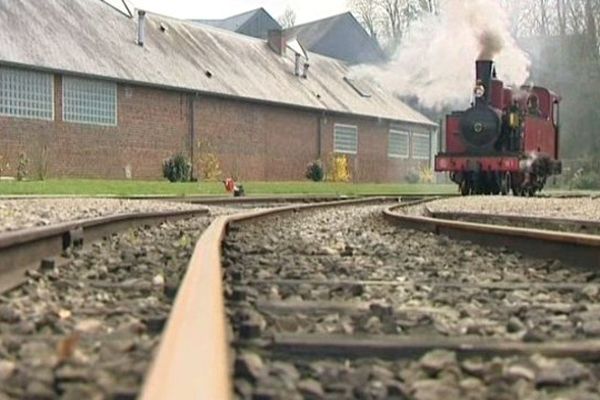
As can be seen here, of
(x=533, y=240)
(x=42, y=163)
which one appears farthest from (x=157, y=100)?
(x=533, y=240)

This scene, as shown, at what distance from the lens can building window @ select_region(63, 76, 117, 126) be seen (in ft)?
96.1

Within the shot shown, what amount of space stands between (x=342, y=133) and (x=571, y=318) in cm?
3984

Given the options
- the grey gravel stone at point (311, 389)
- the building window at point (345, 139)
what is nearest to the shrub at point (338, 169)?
the building window at point (345, 139)

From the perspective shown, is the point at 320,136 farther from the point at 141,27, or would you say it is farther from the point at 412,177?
the point at 141,27

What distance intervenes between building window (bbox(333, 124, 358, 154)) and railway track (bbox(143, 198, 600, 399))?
119ft

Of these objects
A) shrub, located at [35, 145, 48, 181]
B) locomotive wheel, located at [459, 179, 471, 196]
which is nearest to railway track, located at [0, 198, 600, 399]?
locomotive wheel, located at [459, 179, 471, 196]

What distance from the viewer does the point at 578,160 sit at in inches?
1767

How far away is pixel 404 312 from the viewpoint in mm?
4125

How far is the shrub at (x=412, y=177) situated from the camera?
160 feet

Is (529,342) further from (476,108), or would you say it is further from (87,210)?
(476,108)

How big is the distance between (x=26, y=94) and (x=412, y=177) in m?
25.7

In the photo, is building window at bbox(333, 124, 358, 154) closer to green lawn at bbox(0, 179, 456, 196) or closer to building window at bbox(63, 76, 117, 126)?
building window at bbox(63, 76, 117, 126)

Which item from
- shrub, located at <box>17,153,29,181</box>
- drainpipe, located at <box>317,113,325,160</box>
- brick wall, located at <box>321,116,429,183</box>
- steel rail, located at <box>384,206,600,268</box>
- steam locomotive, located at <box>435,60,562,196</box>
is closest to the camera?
steel rail, located at <box>384,206,600,268</box>

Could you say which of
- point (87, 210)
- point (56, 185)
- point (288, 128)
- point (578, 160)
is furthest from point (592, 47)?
point (87, 210)
